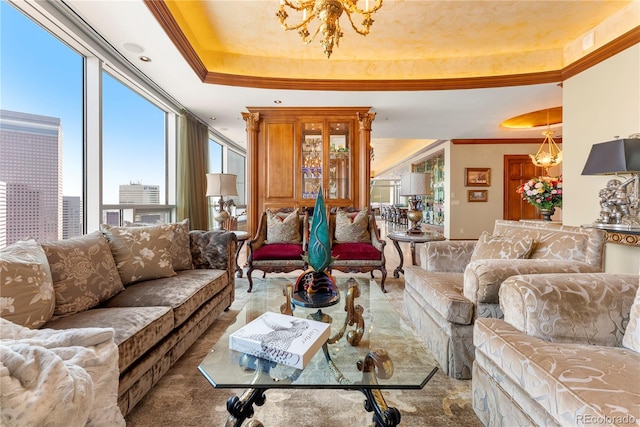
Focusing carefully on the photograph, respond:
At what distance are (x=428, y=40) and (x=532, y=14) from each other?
3.26 ft

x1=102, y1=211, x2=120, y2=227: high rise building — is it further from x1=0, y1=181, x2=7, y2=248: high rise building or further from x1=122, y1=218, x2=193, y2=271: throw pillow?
x1=122, y1=218, x2=193, y2=271: throw pillow

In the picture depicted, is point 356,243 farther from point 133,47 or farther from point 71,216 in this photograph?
point 133,47

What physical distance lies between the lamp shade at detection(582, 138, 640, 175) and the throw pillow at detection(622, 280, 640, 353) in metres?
1.72

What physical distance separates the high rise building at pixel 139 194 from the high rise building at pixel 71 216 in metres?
0.62

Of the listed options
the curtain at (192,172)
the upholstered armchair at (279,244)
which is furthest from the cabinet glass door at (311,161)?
the curtain at (192,172)

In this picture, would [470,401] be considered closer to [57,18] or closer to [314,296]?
[314,296]

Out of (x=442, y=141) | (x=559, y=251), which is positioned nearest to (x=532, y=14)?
(x=559, y=251)

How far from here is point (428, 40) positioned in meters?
3.29

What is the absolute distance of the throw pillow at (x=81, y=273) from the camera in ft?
4.73

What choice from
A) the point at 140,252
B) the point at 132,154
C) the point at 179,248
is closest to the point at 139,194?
the point at 132,154

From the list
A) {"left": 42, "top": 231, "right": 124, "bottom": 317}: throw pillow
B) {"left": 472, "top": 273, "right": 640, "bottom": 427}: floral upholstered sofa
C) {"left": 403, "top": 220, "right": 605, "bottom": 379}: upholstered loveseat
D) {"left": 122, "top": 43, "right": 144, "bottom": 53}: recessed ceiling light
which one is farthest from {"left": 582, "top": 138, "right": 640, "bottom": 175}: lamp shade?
{"left": 122, "top": 43, "right": 144, "bottom": 53}: recessed ceiling light

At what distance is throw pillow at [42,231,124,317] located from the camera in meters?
1.44

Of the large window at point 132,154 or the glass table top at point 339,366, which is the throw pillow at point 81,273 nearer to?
the glass table top at point 339,366

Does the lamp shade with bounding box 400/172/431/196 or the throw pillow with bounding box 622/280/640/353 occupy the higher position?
the lamp shade with bounding box 400/172/431/196
